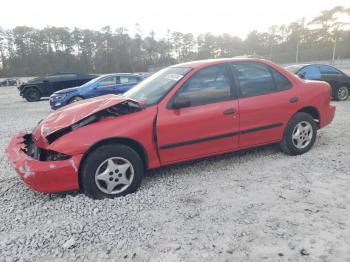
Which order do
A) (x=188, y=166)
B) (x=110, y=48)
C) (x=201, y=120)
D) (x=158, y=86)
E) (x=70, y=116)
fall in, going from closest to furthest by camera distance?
1. (x=70, y=116)
2. (x=201, y=120)
3. (x=158, y=86)
4. (x=188, y=166)
5. (x=110, y=48)

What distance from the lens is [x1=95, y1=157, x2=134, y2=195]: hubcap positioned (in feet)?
10.8

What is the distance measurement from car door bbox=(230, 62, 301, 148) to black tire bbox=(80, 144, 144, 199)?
1534 mm

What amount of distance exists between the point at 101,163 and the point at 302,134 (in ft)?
9.99

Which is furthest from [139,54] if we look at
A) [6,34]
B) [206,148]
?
[206,148]

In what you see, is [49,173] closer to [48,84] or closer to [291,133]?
[291,133]

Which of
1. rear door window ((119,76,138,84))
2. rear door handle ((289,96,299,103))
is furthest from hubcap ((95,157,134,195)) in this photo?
rear door window ((119,76,138,84))

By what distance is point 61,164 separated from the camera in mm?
3111

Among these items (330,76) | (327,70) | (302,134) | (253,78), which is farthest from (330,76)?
(253,78)

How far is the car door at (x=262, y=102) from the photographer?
13.1 ft

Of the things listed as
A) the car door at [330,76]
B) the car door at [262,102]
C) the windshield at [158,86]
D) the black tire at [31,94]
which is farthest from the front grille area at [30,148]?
the black tire at [31,94]

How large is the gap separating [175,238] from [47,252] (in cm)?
111

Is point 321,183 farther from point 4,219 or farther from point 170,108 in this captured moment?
point 4,219

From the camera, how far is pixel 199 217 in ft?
9.56

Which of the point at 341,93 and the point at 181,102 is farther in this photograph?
the point at 341,93
